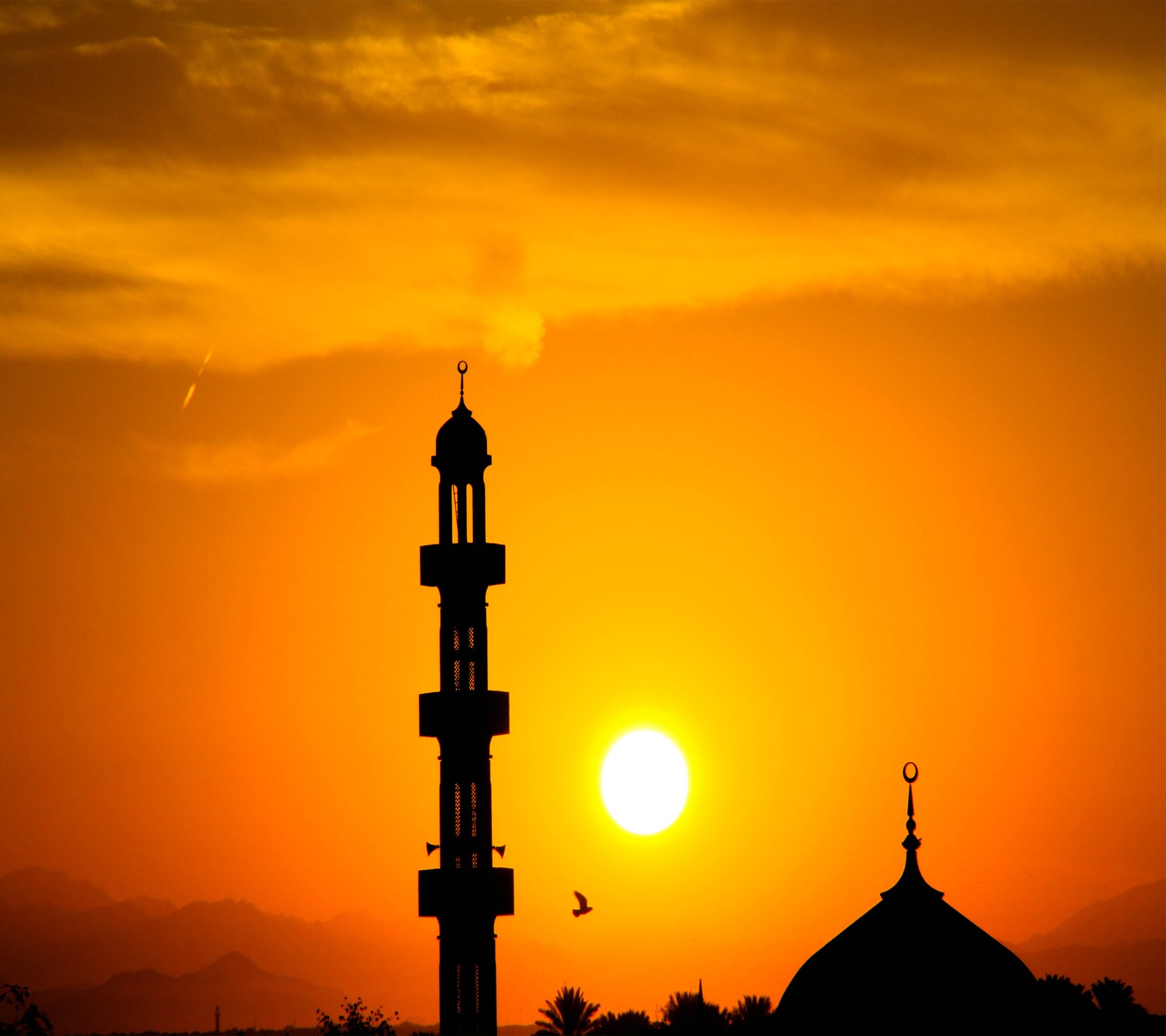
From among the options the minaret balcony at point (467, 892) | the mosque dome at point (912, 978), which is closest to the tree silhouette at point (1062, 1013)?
the mosque dome at point (912, 978)

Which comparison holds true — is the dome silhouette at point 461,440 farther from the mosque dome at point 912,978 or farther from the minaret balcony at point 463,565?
the mosque dome at point 912,978

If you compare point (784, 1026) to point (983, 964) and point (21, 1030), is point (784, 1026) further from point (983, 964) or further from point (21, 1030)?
point (21, 1030)

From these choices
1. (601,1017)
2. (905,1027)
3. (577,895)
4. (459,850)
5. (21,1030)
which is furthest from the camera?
(601,1017)

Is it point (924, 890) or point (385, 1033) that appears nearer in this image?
point (924, 890)

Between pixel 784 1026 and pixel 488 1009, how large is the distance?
31.0ft

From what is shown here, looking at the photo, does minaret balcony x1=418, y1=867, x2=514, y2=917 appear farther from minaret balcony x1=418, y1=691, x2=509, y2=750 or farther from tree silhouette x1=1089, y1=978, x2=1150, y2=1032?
tree silhouette x1=1089, y1=978, x2=1150, y2=1032

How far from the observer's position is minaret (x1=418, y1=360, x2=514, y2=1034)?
5669cm

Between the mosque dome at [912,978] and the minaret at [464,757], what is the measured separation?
31.6 ft

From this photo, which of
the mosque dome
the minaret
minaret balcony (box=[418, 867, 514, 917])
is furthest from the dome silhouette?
the mosque dome

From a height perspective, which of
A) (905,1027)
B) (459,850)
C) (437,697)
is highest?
(437,697)

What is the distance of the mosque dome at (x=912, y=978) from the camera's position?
48.7 meters

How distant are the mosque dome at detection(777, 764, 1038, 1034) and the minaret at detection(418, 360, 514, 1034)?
9638 millimetres

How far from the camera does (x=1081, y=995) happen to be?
65.4 metres

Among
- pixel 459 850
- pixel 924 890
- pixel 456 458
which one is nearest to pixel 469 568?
pixel 456 458
